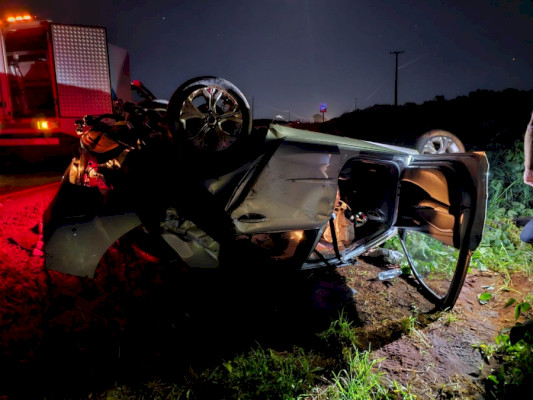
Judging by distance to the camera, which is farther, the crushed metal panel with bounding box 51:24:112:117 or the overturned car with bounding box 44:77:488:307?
the crushed metal panel with bounding box 51:24:112:117

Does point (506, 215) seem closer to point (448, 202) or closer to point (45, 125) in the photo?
point (448, 202)

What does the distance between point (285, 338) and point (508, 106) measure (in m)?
20.2

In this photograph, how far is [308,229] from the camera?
2.36 m

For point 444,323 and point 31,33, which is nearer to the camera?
point 444,323

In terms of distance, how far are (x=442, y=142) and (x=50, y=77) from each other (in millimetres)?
8044

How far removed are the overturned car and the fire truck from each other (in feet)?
16.6

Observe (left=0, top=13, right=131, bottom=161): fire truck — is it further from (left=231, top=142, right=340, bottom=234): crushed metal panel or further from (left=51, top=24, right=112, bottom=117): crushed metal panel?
(left=231, top=142, right=340, bottom=234): crushed metal panel

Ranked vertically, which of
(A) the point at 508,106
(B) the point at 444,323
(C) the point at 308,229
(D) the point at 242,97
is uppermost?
(A) the point at 508,106

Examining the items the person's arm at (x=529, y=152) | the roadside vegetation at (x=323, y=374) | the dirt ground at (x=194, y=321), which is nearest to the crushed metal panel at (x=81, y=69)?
the dirt ground at (x=194, y=321)

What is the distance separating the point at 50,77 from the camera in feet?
22.9

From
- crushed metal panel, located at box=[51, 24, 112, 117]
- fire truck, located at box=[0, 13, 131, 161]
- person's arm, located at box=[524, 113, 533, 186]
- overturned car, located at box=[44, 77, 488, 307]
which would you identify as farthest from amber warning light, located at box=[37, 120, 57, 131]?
person's arm, located at box=[524, 113, 533, 186]

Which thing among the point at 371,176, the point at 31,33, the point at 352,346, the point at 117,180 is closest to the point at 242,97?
the point at 117,180

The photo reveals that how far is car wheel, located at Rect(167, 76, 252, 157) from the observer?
2215 millimetres

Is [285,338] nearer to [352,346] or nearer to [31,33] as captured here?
[352,346]
